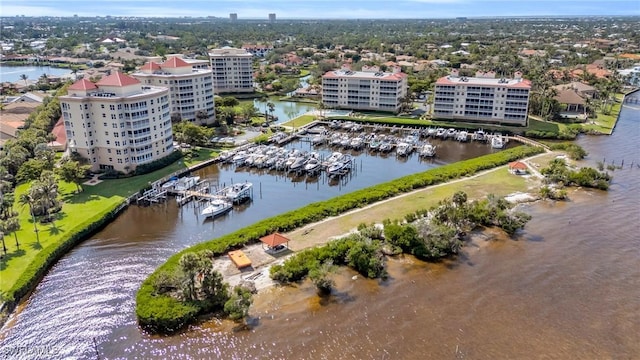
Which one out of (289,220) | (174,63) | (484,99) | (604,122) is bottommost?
(289,220)

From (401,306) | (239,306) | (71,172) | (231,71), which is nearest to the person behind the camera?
(239,306)

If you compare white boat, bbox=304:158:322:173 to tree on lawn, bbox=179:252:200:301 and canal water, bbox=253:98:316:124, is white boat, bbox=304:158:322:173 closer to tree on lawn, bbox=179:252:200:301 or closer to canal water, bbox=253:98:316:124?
canal water, bbox=253:98:316:124

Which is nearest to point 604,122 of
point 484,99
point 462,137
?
point 484,99

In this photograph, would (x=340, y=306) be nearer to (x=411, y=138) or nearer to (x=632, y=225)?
(x=632, y=225)

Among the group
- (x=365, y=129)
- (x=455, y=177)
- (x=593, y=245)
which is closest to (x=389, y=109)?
(x=365, y=129)

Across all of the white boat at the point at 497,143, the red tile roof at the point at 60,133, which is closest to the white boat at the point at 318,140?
the white boat at the point at 497,143

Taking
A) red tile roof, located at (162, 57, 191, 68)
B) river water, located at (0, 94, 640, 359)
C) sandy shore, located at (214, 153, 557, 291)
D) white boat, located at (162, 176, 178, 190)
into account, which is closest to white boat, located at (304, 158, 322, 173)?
sandy shore, located at (214, 153, 557, 291)

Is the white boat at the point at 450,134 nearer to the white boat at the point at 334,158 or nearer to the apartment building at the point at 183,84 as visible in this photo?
the white boat at the point at 334,158

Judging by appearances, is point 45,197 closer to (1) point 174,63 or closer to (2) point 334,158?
(2) point 334,158
